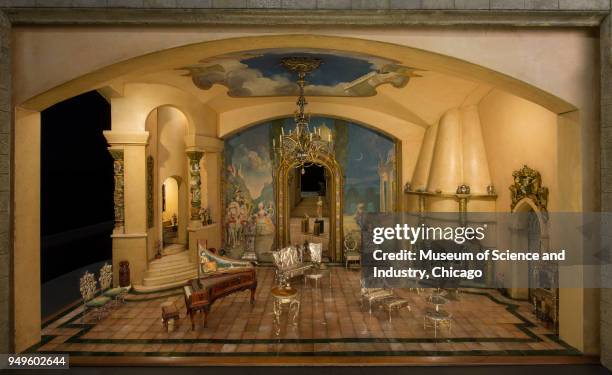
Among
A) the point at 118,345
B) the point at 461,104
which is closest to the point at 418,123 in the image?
the point at 461,104

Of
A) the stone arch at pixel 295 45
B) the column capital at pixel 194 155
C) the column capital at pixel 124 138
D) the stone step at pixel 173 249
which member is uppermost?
the stone arch at pixel 295 45

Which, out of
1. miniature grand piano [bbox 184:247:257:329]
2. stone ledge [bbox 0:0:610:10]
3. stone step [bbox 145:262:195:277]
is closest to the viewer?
stone ledge [bbox 0:0:610:10]

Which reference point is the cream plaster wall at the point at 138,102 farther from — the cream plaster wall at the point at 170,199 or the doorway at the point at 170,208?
the cream plaster wall at the point at 170,199

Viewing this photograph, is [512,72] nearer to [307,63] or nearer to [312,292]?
[307,63]

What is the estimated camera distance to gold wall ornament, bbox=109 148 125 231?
30.8 feet

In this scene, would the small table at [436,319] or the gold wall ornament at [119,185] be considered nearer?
the small table at [436,319]

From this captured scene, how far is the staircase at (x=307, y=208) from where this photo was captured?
19062 mm

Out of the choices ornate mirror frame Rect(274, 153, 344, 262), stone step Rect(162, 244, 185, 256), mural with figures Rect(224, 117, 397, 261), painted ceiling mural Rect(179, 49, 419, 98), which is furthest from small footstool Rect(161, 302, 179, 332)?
ornate mirror frame Rect(274, 153, 344, 262)

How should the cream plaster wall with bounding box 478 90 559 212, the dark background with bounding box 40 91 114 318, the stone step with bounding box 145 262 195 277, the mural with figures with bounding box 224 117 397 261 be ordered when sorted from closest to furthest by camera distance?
the cream plaster wall with bounding box 478 90 559 212 < the stone step with bounding box 145 262 195 277 < the dark background with bounding box 40 91 114 318 < the mural with figures with bounding box 224 117 397 261

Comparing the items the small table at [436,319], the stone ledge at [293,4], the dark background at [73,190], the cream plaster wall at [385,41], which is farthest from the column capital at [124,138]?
→ the small table at [436,319]

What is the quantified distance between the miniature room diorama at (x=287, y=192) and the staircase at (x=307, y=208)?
379 cm

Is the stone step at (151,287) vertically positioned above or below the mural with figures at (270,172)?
below

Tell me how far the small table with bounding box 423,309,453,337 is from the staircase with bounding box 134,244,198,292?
635 centimetres

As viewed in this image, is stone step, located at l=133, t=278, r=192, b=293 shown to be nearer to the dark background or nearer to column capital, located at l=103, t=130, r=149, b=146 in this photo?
the dark background
